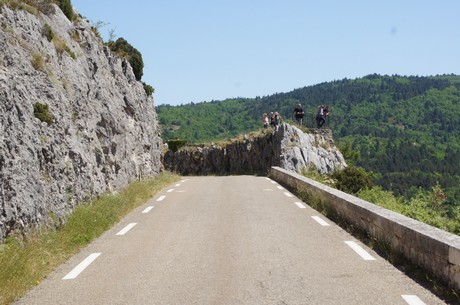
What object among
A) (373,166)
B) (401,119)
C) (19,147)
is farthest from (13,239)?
(401,119)

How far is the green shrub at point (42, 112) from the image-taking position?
378 inches

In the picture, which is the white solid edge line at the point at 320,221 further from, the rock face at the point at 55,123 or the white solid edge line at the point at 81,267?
the rock face at the point at 55,123

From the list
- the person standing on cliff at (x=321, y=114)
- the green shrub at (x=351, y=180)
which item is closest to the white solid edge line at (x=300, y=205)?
the green shrub at (x=351, y=180)

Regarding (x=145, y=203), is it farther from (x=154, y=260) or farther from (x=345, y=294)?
(x=345, y=294)

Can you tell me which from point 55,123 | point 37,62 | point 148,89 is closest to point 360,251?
point 55,123

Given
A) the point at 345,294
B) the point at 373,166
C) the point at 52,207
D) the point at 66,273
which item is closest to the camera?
the point at 345,294

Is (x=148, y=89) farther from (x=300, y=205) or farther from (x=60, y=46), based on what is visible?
(x=300, y=205)

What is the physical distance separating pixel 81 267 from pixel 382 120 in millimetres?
156498

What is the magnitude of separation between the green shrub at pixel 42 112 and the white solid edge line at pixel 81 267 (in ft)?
A: 12.0

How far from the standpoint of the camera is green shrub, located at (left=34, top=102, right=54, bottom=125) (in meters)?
9.59

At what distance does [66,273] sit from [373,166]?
11434 centimetres

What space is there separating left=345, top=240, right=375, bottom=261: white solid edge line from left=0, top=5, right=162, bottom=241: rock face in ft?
17.3

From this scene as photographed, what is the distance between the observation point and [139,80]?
2972cm

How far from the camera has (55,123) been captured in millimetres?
10359
